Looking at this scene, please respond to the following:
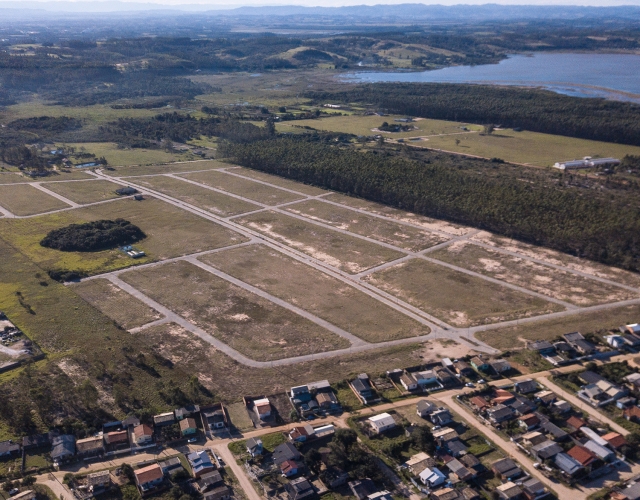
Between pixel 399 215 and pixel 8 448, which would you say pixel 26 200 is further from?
pixel 8 448

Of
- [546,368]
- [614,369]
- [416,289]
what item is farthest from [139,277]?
[614,369]

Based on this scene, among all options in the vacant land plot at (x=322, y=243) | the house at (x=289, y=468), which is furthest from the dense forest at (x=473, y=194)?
the house at (x=289, y=468)

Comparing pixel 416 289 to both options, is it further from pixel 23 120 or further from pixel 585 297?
pixel 23 120

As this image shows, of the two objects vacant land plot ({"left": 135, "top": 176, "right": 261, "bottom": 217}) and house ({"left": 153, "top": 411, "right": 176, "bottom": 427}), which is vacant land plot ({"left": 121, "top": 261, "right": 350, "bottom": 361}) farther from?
vacant land plot ({"left": 135, "top": 176, "right": 261, "bottom": 217})

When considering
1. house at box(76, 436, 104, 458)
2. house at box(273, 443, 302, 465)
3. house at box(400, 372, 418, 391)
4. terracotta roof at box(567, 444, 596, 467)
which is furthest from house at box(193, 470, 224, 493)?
terracotta roof at box(567, 444, 596, 467)

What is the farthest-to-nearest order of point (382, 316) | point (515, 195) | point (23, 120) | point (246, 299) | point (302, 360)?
point (23, 120) < point (515, 195) < point (246, 299) < point (382, 316) < point (302, 360)

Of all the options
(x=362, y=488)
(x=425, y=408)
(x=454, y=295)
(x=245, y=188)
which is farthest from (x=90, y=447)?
(x=245, y=188)
